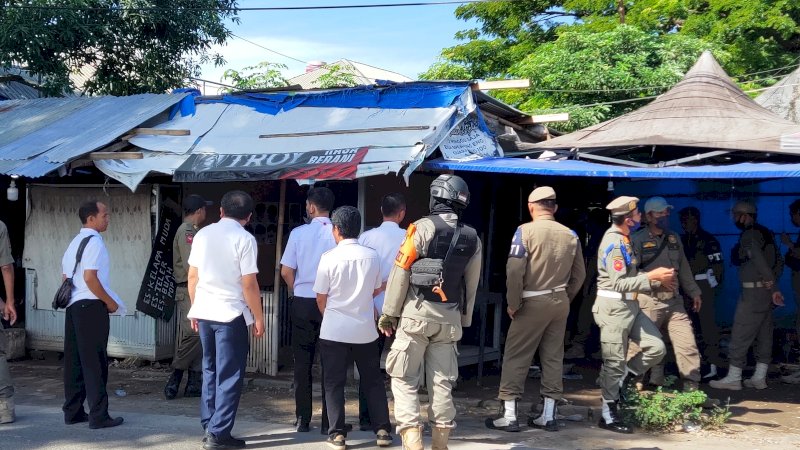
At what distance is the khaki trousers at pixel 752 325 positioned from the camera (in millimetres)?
8180

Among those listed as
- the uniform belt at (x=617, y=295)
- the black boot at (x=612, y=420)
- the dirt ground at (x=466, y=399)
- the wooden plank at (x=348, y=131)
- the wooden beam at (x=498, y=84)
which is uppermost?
the wooden beam at (x=498, y=84)

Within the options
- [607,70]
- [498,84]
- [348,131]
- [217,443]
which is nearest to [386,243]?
[217,443]

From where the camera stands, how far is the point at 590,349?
32.6 feet

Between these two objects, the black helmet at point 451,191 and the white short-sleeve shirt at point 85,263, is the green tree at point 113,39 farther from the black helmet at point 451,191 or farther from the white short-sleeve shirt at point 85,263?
the black helmet at point 451,191

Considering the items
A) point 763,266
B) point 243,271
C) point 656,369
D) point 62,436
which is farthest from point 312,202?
point 763,266

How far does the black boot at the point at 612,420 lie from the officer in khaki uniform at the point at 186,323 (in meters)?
3.65

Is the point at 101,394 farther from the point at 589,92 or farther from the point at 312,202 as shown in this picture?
the point at 589,92

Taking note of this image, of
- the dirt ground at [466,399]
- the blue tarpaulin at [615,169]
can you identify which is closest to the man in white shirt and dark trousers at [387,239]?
the blue tarpaulin at [615,169]

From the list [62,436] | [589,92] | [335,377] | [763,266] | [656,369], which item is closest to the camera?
[335,377]

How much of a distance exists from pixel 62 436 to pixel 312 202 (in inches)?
104

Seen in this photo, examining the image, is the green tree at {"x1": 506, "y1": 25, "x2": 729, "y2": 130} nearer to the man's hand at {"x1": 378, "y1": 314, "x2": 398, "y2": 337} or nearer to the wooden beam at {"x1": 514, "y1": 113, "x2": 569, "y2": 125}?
the wooden beam at {"x1": 514, "y1": 113, "x2": 569, "y2": 125}

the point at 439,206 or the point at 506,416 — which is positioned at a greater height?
the point at 439,206

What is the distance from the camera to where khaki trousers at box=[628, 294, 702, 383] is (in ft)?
23.2

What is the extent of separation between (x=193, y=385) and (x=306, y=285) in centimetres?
217
